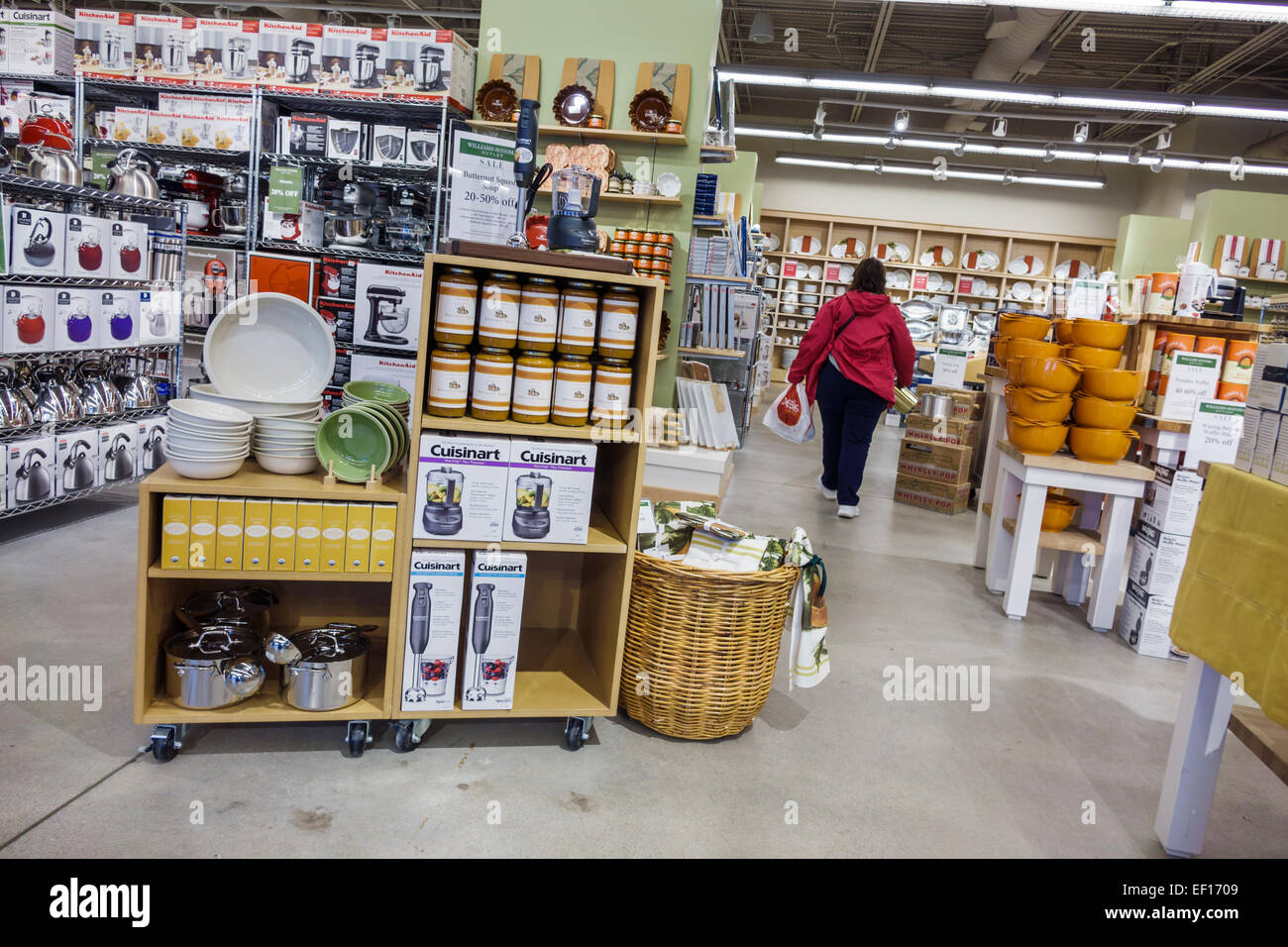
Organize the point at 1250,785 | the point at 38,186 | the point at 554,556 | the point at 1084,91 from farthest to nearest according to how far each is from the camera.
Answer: the point at 1084,91
the point at 38,186
the point at 554,556
the point at 1250,785

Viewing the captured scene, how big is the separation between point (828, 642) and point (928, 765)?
934mm

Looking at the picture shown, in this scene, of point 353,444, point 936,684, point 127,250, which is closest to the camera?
point 353,444

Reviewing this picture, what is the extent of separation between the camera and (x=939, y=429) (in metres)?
6.60

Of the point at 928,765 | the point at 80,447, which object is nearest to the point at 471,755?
the point at 928,765

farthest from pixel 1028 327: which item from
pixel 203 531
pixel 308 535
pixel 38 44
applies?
pixel 38 44

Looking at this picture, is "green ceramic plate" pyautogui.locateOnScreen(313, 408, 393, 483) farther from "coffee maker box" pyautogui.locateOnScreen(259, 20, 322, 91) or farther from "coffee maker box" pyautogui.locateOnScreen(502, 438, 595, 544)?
"coffee maker box" pyautogui.locateOnScreen(259, 20, 322, 91)

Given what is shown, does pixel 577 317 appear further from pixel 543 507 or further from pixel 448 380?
pixel 543 507

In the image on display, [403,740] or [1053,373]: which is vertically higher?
[1053,373]

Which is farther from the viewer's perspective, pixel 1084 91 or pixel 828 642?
pixel 1084 91

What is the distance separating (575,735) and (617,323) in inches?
43.6

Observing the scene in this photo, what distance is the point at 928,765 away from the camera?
262cm
